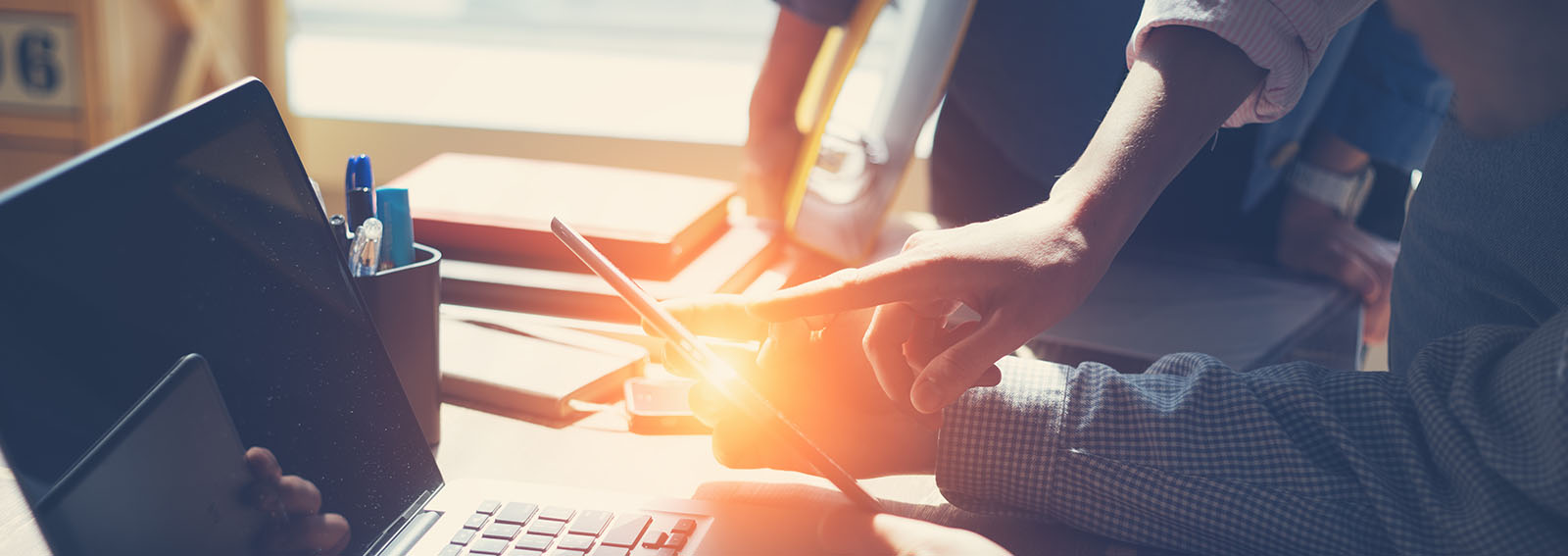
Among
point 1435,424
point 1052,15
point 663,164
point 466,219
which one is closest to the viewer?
point 1435,424

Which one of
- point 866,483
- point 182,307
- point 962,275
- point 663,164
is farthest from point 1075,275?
point 663,164

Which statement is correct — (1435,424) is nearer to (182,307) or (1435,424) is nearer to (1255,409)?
(1255,409)

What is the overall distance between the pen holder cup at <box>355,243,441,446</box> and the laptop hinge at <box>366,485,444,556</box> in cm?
6

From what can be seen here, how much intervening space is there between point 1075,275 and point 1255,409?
114mm

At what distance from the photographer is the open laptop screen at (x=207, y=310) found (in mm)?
289

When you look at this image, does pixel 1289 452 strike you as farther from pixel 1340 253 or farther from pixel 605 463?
pixel 1340 253

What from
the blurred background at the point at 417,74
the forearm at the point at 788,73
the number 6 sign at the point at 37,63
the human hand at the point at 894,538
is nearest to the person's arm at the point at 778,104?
the forearm at the point at 788,73

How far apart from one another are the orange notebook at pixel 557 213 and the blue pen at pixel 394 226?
183mm

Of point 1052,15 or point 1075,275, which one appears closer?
point 1075,275

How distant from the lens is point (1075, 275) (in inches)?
18.7

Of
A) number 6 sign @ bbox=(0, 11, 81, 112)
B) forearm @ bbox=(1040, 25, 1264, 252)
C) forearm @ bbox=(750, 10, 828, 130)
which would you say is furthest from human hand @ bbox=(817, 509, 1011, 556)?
number 6 sign @ bbox=(0, 11, 81, 112)

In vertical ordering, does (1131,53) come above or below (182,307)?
above

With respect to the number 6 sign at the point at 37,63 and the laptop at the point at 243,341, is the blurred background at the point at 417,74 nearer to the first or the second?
the number 6 sign at the point at 37,63

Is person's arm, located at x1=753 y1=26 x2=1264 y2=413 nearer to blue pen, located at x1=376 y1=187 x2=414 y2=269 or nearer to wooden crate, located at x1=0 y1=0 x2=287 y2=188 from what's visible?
blue pen, located at x1=376 y1=187 x2=414 y2=269
